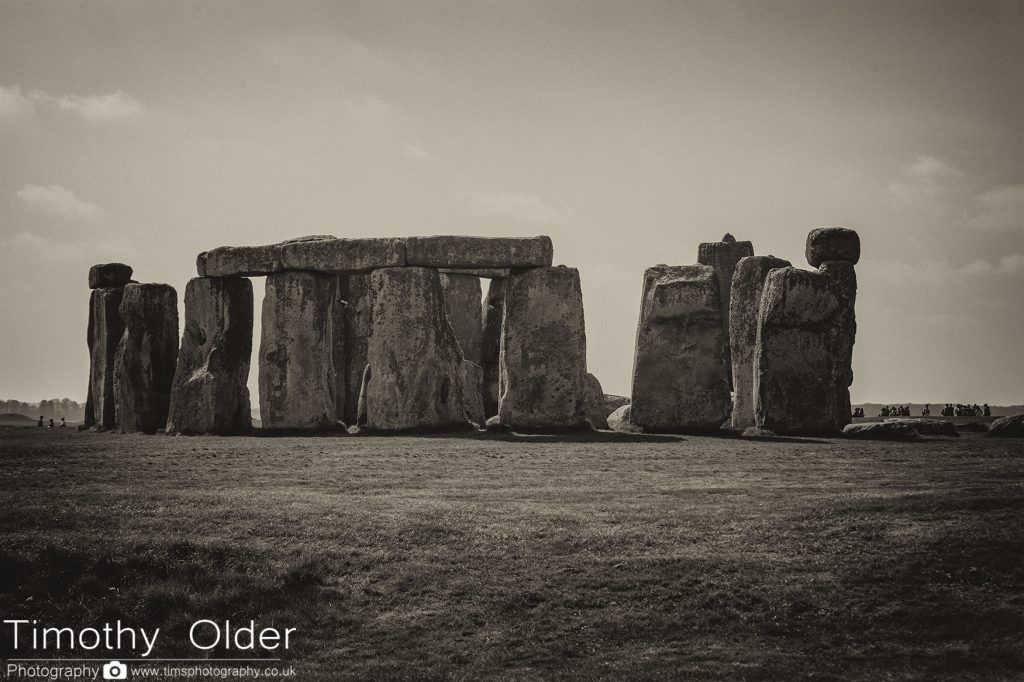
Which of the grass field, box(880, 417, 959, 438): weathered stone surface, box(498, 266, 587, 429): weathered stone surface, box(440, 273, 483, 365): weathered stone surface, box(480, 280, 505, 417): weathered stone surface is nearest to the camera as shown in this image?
the grass field

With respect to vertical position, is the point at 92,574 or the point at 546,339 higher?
the point at 546,339

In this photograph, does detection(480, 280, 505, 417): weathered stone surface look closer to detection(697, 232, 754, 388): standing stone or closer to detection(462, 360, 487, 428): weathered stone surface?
detection(462, 360, 487, 428): weathered stone surface

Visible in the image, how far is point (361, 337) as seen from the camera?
27938 mm

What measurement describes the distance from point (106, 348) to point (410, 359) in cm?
799

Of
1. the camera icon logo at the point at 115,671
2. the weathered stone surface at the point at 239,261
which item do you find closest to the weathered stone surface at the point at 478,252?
the weathered stone surface at the point at 239,261

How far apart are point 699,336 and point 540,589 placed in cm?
1172

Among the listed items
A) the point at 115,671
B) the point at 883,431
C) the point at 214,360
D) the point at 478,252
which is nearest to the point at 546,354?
the point at 478,252

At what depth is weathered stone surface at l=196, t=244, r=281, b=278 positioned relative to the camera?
23.8 m

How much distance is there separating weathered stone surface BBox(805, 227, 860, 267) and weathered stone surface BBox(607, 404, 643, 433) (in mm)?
4196

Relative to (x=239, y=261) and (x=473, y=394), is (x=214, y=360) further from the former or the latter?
(x=473, y=394)

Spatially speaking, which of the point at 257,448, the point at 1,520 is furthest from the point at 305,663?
the point at 257,448

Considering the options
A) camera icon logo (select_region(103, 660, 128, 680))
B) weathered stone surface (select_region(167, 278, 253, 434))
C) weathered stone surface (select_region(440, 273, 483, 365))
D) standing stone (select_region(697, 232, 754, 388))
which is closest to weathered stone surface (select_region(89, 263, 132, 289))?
weathered stone surface (select_region(167, 278, 253, 434))

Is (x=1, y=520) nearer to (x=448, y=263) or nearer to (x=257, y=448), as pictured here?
(x=257, y=448)

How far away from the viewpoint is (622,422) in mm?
23656
